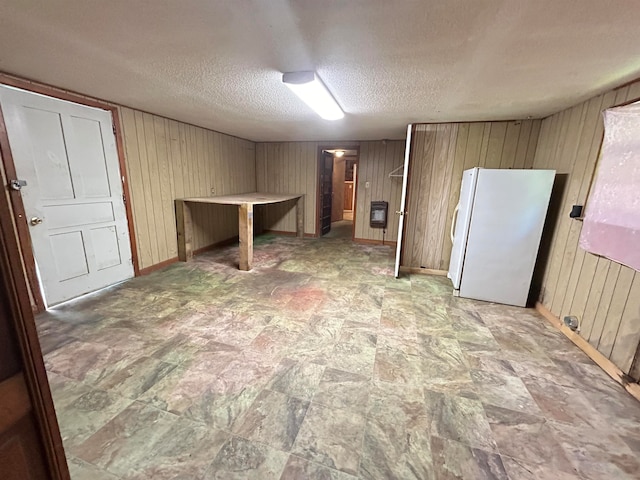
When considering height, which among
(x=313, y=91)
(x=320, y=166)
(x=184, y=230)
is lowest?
(x=184, y=230)

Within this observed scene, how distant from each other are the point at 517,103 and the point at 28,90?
475cm

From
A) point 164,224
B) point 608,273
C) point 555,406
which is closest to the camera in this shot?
point 555,406

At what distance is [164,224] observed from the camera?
407 cm

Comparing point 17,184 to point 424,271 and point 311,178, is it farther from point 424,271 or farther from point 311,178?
point 424,271

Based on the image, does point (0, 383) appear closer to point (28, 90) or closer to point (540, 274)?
point (28, 90)

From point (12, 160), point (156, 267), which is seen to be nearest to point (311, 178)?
point (156, 267)

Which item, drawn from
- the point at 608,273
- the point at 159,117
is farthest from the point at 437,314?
the point at 159,117

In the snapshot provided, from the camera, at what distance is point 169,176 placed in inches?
160

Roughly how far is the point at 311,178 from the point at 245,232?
9.17 ft

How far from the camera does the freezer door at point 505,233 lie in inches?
113

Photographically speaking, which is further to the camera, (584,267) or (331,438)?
(584,267)

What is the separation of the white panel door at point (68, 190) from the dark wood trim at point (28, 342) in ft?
8.82

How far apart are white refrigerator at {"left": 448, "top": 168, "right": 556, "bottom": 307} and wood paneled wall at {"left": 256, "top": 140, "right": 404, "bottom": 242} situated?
2514 millimetres

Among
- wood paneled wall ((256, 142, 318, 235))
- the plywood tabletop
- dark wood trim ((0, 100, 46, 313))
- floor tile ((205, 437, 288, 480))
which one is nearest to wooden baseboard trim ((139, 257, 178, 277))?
the plywood tabletop
